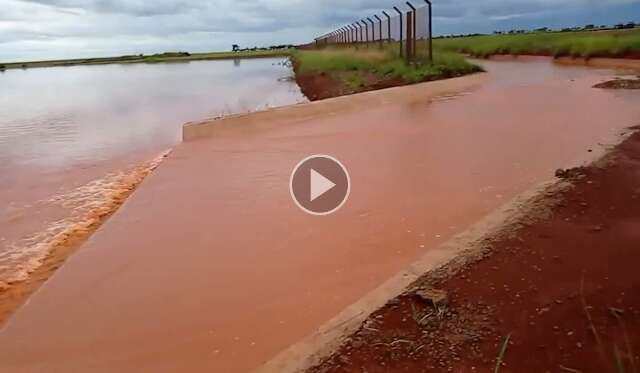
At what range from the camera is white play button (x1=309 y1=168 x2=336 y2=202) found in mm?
7207

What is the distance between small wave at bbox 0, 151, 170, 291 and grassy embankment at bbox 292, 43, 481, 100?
31.7ft

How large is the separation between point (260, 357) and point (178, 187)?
15.1 feet

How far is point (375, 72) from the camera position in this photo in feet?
68.7

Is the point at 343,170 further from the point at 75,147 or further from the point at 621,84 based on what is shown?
the point at 621,84

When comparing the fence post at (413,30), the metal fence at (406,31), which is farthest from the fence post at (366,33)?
the fence post at (413,30)

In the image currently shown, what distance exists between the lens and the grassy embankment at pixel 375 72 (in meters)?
18.8

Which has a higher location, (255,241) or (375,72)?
(375,72)

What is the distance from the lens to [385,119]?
1234cm

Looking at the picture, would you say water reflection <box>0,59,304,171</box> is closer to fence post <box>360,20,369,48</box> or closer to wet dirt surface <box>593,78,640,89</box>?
fence post <box>360,20,369,48</box>

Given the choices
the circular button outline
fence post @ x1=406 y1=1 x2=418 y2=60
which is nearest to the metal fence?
fence post @ x1=406 y1=1 x2=418 y2=60

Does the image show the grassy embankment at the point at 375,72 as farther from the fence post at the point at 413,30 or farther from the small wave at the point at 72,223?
the small wave at the point at 72,223

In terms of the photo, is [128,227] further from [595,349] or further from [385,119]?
[385,119]

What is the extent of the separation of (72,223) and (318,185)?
2.95 m

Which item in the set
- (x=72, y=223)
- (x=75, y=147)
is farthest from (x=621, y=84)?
(x=72, y=223)
